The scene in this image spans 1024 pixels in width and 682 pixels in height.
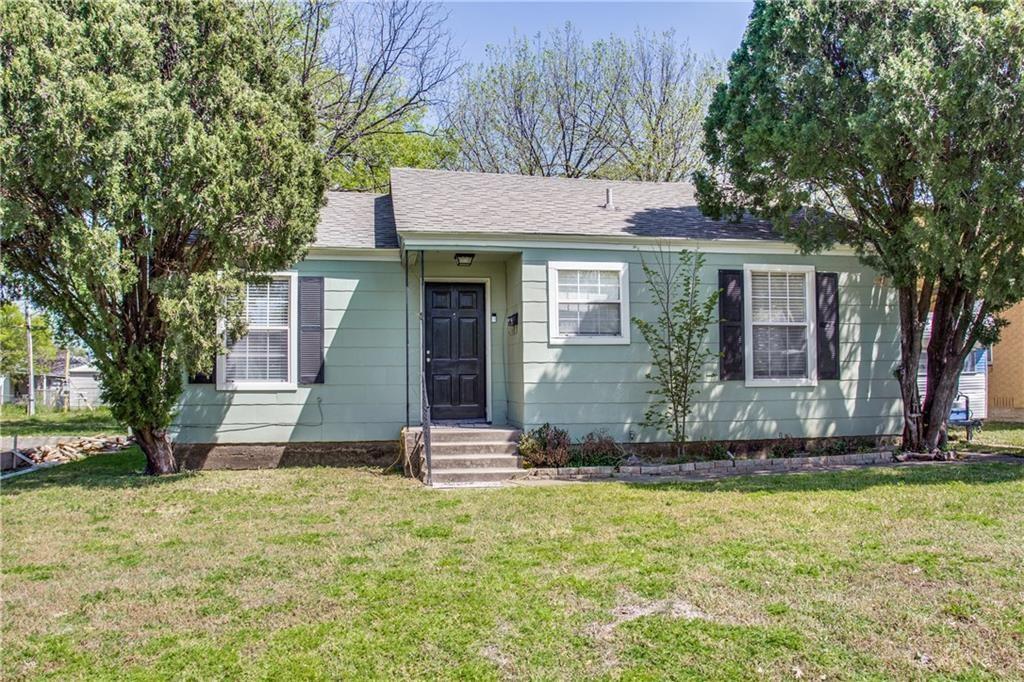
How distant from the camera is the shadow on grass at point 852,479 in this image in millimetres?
6688

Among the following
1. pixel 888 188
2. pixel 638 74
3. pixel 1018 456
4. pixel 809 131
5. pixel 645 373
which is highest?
pixel 638 74

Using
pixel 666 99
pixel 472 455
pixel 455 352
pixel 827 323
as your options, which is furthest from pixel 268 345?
pixel 666 99

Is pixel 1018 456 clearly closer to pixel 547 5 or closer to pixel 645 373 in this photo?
pixel 645 373

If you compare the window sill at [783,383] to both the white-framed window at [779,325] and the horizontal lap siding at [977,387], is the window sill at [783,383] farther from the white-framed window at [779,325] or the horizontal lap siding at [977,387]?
the horizontal lap siding at [977,387]

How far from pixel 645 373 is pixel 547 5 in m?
12.8

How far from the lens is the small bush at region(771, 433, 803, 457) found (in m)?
9.12

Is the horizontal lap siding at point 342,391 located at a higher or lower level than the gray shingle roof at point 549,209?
lower

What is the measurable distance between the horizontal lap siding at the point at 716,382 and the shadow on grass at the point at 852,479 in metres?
1.53

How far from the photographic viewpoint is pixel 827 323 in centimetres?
941

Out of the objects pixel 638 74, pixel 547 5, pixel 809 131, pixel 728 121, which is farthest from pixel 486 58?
pixel 809 131

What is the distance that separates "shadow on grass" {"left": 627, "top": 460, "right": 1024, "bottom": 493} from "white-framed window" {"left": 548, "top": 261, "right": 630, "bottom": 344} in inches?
88.9

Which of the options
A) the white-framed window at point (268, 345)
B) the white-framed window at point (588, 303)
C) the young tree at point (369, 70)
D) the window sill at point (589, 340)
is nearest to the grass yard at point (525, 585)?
the white-framed window at point (268, 345)

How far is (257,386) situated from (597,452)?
14.0ft

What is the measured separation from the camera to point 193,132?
6.86 m
